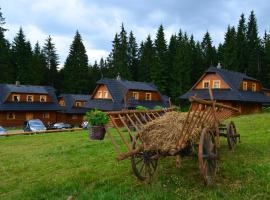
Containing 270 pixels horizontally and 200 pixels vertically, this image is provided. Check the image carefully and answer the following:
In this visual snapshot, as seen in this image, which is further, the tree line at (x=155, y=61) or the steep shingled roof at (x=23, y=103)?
the tree line at (x=155, y=61)

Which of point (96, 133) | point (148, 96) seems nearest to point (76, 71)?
point (148, 96)

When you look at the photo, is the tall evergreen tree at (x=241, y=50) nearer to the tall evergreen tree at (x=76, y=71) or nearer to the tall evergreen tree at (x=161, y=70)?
the tall evergreen tree at (x=161, y=70)

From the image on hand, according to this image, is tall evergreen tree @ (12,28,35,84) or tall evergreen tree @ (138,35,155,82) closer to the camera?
tall evergreen tree @ (12,28,35,84)

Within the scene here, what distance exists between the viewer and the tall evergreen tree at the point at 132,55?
7854 centimetres

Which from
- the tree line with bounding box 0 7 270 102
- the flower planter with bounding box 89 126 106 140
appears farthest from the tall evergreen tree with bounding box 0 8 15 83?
the flower planter with bounding box 89 126 106 140

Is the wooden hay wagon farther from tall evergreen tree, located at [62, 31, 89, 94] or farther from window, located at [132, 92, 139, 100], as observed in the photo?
tall evergreen tree, located at [62, 31, 89, 94]

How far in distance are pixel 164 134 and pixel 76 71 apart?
217 feet

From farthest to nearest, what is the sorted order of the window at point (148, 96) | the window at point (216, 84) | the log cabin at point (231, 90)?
the window at point (148, 96) < the window at point (216, 84) < the log cabin at point (231, 90)

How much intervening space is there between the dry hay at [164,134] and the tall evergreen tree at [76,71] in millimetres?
64852

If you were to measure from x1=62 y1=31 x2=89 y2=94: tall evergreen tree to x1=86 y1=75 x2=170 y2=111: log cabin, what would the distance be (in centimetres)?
2380

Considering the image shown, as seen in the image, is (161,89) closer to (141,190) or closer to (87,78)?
(87,78)

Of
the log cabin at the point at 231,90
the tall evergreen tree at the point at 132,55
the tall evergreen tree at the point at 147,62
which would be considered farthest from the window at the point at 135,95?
the tall evergreen tree at the point at 132,55

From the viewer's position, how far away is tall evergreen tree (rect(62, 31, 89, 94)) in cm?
7162

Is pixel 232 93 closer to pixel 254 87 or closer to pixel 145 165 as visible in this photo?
pixel 254 87
